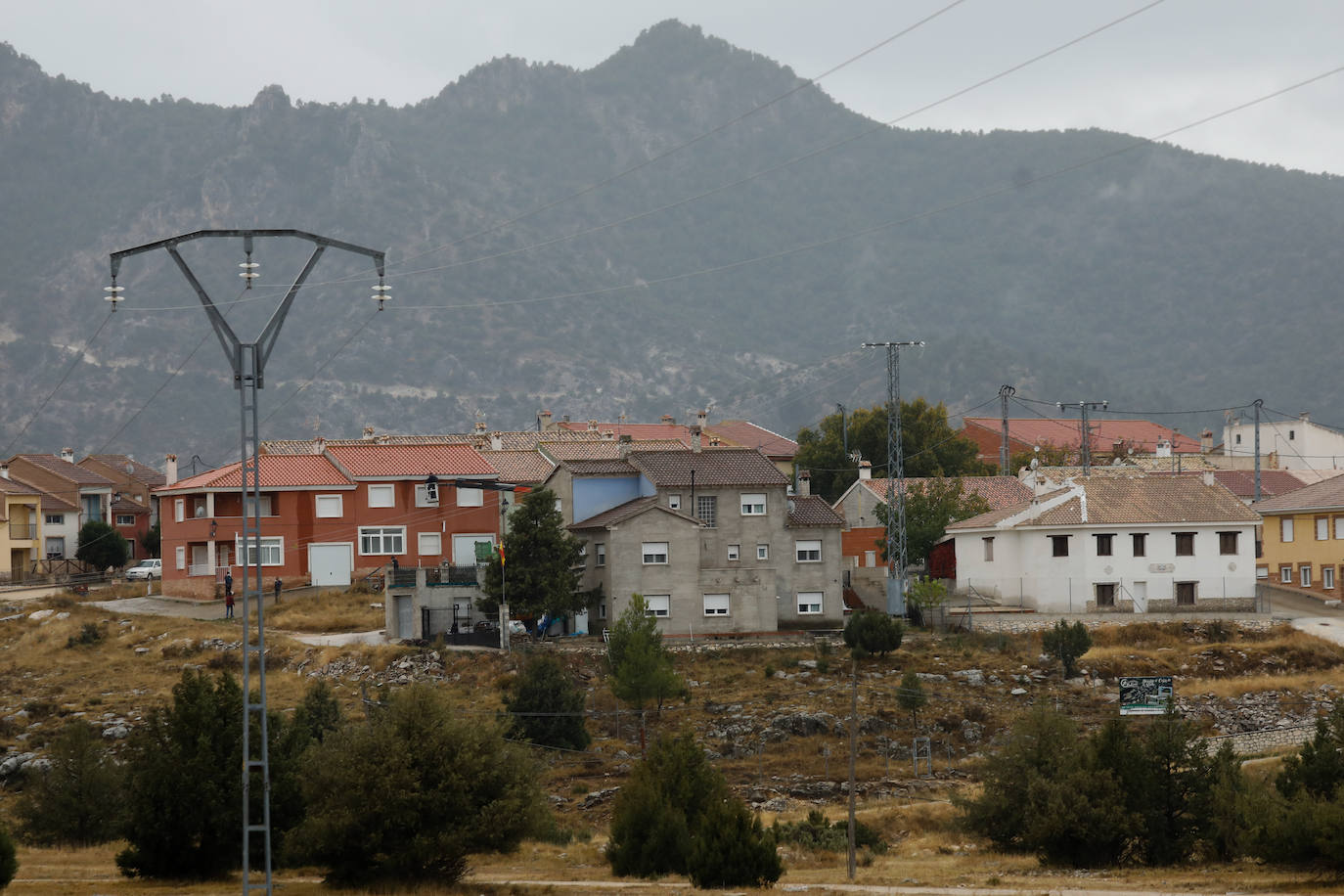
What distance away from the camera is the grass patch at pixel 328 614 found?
206 feet

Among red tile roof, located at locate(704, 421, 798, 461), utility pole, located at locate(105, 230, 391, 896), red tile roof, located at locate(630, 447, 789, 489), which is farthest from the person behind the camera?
red tile roof, located at locate(704, 421, 798, 461)

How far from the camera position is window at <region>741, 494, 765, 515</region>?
215 ft

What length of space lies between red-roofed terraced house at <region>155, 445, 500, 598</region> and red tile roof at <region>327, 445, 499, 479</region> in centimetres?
7

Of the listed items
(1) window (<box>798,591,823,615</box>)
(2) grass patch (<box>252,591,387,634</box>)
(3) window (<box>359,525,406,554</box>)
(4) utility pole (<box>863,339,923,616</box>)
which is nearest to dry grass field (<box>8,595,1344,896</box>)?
(2) grass patch (<box>252,591,387,634</box>)

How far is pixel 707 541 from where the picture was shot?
65125 mm

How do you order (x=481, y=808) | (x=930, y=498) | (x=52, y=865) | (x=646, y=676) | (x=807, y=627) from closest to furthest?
(x=481, y=808)
(x=52, y=865)
(x=646, y=676)
(x=807, y=627)
(x=930, y=498)

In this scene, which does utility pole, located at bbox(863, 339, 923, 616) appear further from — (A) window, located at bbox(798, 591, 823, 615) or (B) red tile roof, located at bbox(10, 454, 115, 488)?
(B) red tile roof, located at bbox(10, 454, 115, 488)

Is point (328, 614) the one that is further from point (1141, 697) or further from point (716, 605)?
point (1141, 697)

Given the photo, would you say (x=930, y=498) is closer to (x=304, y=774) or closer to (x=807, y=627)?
(x=807, y=627)

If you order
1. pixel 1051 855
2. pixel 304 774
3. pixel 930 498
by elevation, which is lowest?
pixel 1051 855

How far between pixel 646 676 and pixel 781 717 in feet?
15.5

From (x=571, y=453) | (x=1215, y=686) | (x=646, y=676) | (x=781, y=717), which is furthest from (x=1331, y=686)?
(x=571, y=453)

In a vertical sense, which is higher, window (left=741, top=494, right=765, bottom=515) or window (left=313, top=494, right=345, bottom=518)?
window (left=313, top=494, right=345, bottom=518)

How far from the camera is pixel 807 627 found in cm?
6569
